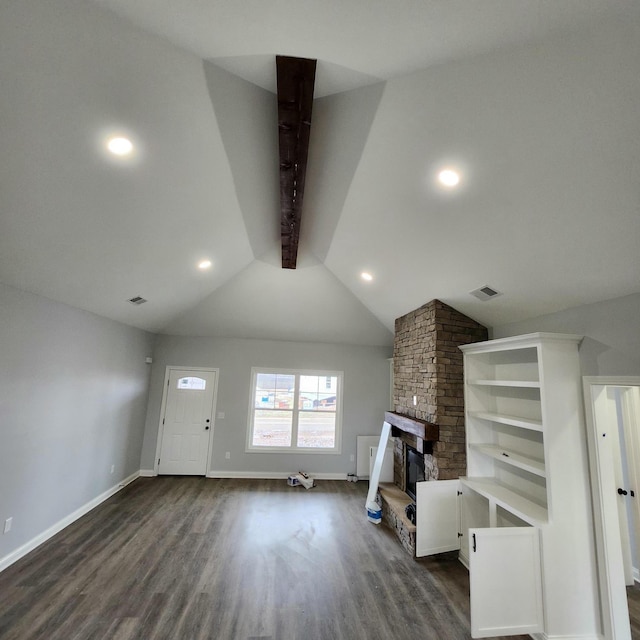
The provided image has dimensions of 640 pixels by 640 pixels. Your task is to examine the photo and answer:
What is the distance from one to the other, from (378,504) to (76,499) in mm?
4128

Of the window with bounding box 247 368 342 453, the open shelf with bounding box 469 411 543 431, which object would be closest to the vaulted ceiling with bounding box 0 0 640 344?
the open shelf with bounding box 469 411 543 431

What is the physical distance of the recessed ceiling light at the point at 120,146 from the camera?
205cm

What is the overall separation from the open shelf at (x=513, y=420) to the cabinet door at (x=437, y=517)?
820 mm

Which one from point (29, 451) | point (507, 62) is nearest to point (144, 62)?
point (507, 62)

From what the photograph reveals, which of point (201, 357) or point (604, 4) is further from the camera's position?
point (201, 357)

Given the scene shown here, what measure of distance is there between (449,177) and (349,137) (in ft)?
2.52

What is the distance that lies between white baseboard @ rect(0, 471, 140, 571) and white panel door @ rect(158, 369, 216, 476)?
873 mm

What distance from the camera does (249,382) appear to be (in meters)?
6.52

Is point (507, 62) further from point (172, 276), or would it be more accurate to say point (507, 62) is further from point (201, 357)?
point (201, 357)

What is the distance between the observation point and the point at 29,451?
11.0ft

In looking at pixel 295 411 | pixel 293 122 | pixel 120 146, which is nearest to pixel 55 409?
pixel 120 146

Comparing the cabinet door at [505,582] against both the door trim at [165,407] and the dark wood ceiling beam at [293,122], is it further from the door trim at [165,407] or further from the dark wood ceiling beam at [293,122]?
the door trim at [165,407]

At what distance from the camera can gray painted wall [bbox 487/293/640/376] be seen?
233 centimetres

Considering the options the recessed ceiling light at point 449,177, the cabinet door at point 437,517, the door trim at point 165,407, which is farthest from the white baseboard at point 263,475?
the recessed ceiling light at point 449,177
